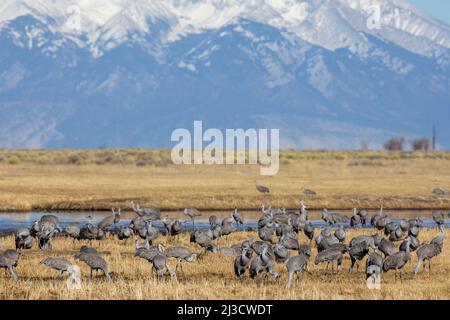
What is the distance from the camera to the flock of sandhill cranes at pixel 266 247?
2283 cm

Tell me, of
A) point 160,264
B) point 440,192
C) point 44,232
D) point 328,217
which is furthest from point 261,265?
point 440,192

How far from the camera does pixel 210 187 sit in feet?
184

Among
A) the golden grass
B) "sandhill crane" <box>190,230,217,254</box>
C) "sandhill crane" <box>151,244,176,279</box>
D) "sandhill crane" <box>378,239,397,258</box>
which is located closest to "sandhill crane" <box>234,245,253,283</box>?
the golden grass

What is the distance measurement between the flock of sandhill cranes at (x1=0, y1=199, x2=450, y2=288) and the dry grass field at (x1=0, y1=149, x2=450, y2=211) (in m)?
11.3

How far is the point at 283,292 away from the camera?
20.8 m

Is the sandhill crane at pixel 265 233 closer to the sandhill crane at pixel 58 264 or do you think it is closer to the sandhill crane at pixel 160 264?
the sandhill crane at pixel 160 264

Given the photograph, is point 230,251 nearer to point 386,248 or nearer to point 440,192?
point 386,248

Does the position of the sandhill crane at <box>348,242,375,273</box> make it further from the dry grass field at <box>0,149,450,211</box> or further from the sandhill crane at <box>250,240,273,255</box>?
the dry grass field at <box>0,149,450,211</box>

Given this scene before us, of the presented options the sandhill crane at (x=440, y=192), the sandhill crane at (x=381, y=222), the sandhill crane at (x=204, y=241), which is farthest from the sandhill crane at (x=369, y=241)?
the sandhill crane at (x=440, y=192)

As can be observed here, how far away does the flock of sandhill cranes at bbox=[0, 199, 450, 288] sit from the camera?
22828mm

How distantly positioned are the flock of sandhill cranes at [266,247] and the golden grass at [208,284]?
292 mm

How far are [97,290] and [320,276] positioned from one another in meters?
5.46

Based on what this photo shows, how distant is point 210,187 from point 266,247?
33383 millimetres
